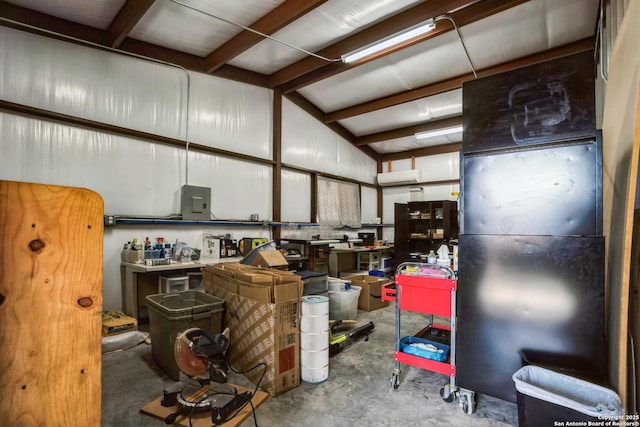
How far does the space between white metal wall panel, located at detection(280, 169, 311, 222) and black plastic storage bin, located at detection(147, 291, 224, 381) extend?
3235 millimetres

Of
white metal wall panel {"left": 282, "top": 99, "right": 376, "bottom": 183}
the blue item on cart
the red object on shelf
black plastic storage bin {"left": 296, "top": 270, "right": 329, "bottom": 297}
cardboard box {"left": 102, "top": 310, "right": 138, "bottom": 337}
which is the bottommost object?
cardboard box {"left": 102, "top": 310, "right": 138, "bottom": 337}

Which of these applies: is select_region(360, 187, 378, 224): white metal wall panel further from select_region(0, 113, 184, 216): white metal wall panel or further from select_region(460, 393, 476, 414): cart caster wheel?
select_region(460, 393, 476, 414): cart caster wheel

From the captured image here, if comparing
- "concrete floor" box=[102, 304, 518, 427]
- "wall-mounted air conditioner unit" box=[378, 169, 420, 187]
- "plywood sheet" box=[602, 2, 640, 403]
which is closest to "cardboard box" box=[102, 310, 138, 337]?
"concrete floor" box=[102, 304, 518, 427]

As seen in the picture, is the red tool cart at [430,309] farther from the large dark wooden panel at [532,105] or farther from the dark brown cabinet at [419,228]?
the dark brown cabinet at [419,228]

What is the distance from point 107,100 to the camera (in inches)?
144

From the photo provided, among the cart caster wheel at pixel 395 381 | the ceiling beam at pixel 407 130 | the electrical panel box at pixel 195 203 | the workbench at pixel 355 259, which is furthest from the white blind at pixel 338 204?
the cart caster wheel at pixel 395 381

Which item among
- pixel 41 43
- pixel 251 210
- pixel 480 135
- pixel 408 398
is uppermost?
Result: pixel 41 43

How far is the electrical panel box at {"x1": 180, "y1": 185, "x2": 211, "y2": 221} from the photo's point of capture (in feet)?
13.9

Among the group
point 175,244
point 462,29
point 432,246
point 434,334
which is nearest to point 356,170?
point 432,246

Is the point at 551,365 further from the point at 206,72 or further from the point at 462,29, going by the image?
the point at 206,72

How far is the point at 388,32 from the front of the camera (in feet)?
12.6

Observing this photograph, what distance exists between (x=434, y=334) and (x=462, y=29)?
12.1ft

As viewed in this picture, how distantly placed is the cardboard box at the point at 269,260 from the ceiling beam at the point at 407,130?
185 inches

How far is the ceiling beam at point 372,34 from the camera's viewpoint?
3453 mm
